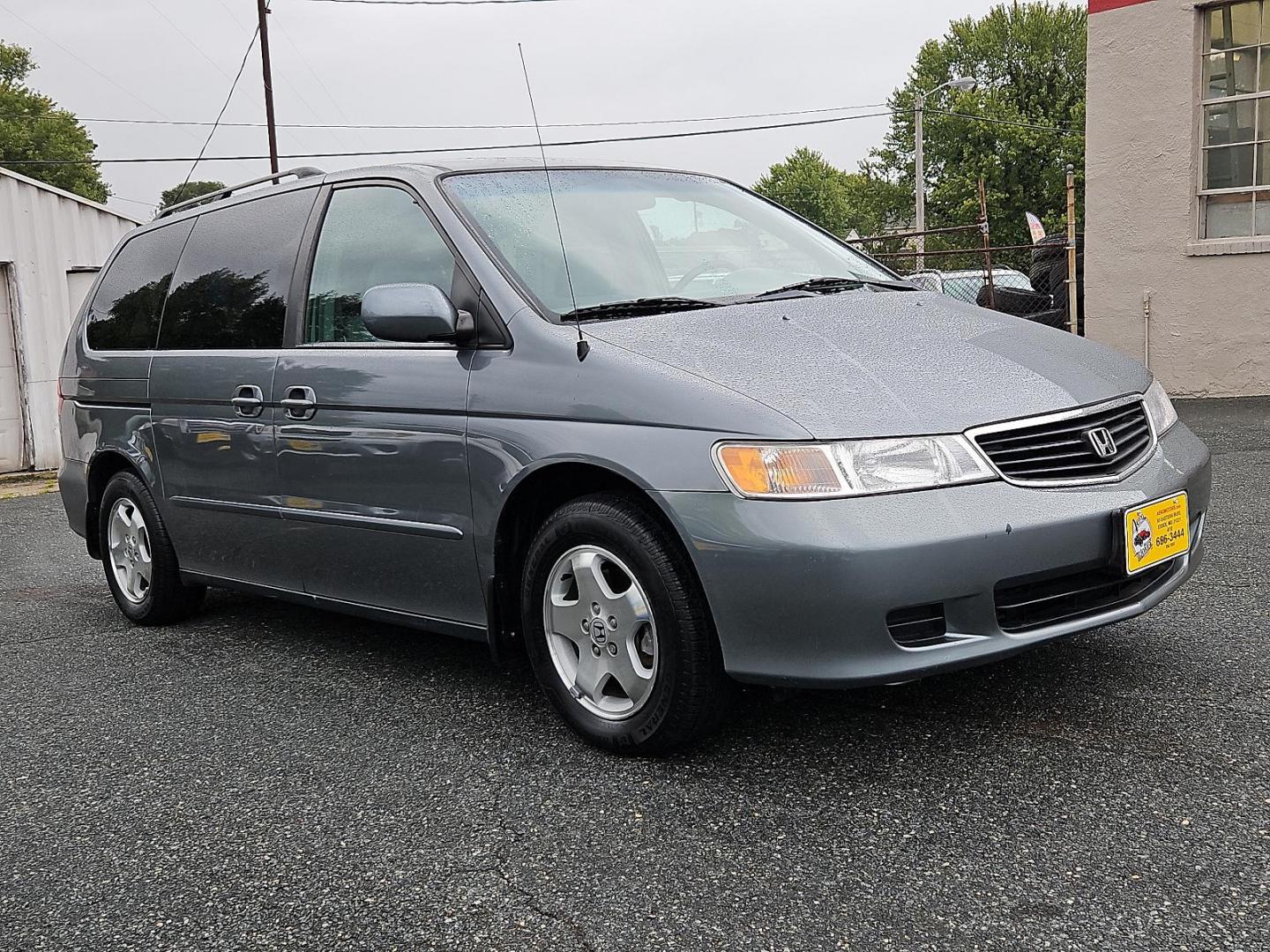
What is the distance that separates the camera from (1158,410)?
Result: 3.51m

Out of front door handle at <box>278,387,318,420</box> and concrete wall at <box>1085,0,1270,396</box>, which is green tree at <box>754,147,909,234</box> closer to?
concrete wall at <box>1085,0,1270,396</box>

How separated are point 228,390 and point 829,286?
2.14m

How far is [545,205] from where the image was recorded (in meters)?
3.87

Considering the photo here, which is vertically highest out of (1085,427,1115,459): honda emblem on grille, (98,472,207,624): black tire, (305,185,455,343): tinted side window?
(305,185,455,343): tinted side window

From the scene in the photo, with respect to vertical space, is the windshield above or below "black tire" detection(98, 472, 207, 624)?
above

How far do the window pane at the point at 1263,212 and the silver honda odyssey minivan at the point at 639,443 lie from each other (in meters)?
8.05

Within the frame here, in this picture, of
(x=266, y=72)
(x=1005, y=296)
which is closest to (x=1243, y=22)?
(x=1005, y=296)

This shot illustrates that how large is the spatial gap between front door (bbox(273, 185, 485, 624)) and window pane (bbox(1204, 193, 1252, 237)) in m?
9.43

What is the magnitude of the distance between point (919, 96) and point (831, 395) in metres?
42.2

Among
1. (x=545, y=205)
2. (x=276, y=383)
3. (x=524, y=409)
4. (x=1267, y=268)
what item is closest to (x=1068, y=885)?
(x=524, y=409)

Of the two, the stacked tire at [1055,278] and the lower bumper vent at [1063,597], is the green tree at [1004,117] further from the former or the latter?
the lower bumper vent at [1063,597]

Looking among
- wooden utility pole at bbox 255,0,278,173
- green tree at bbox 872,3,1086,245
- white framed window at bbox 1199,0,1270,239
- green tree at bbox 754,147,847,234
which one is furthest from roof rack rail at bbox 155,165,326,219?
green tree at bbox 754,147,847,234

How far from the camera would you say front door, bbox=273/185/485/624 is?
3.57 m

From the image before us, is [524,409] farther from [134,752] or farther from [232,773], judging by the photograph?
[134,752]
